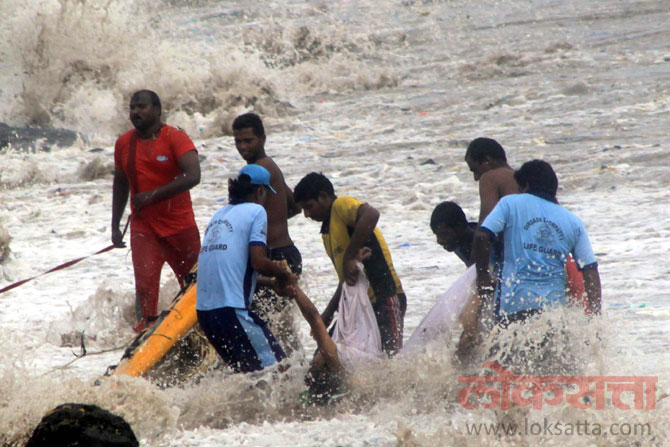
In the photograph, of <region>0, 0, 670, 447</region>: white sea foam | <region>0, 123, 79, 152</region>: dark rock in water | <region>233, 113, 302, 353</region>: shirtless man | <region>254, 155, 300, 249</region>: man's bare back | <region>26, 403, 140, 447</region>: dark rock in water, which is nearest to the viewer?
<region>26, 403, 140, 447</region>: dark rock in water

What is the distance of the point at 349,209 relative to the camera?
4.82 meters

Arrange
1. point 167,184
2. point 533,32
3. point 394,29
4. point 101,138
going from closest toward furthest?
point 167,184 → point 101,138 → point 533,32 → point 394,29

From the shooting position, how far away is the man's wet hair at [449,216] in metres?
4.83

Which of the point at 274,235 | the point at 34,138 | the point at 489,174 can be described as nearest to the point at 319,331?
the point at 274,235

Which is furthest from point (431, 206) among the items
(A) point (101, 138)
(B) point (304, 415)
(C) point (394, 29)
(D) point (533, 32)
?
(C) point (394, 29)

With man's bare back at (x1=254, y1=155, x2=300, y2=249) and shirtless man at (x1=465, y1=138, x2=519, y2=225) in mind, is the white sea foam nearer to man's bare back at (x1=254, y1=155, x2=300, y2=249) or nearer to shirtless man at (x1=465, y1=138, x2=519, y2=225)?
man's bare back at (x1=254, y1=155, x2=300, y2=249)

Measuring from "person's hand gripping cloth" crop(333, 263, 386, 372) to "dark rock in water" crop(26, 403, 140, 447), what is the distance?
1.58 meters

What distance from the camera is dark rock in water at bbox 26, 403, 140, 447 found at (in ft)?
10.6

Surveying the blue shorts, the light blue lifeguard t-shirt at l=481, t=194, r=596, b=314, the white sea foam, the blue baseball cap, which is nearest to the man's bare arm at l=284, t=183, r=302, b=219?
the blue baseball cap

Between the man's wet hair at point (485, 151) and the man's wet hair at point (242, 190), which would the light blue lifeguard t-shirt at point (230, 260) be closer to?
the man's wet hair at point (242, 190)

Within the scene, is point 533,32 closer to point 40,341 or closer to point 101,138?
point 101,138

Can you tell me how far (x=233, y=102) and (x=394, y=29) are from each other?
17.9 ft

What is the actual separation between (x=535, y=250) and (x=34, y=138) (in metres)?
9.94

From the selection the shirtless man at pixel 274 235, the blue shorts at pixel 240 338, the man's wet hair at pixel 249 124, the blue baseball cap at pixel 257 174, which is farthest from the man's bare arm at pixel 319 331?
the man's wet hair at pixel 249 124
